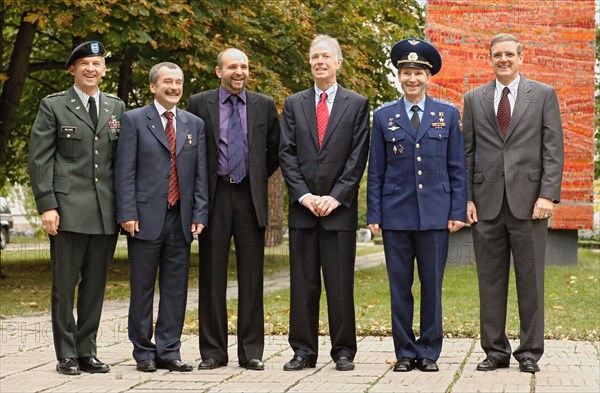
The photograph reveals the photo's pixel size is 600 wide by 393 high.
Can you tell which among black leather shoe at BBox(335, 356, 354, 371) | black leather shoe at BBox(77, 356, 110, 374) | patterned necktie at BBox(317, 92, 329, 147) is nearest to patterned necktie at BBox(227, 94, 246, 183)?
patterned necktie at BBox(317, 92, 329, 147)

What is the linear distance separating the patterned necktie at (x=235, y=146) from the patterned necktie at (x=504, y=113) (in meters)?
1.83

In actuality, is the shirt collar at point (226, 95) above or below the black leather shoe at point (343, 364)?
above

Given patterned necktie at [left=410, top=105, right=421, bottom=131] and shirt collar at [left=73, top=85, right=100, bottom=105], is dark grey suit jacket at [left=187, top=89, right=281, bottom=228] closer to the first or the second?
shirt collar at [left=73, top=85, right=100, bottom=105]

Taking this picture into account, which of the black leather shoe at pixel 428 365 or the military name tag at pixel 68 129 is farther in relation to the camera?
the military name tag at pixel 68 129

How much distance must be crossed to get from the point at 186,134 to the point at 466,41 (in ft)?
38.5

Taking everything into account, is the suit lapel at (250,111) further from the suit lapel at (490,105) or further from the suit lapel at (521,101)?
the suit lapel at (521,101)

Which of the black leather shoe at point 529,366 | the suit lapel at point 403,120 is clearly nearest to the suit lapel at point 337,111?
the suit lapel at point 403,120

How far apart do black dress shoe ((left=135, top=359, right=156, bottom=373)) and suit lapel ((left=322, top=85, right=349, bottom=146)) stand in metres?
1.96

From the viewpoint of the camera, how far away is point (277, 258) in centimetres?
2455

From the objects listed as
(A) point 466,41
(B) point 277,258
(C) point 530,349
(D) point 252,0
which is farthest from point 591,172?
(C) point 530,349

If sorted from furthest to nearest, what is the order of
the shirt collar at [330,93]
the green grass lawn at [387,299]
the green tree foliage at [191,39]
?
the green tree foliage at [191,39] → the green grass lawn at [387,299] → the shirt collar at [330,93]

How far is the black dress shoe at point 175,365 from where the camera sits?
23.4 feet

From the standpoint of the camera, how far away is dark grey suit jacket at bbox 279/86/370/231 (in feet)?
23.4

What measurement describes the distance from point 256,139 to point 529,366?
97.0 inches
